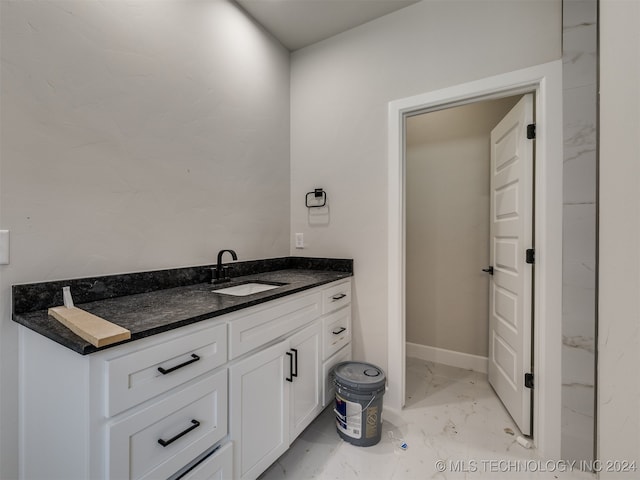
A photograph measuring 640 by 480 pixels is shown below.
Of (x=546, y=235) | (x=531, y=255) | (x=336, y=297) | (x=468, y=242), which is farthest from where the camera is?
(x=468, y=242)

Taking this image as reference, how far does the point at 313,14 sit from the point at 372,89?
0.66 meters

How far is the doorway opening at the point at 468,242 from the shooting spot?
1.89 meters

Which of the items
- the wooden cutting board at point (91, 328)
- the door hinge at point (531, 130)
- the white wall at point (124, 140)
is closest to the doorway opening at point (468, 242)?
the door hinge at point (531, 130)

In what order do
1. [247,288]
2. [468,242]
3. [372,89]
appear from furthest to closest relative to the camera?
1. [468,242]
2. [372,89]
3. [247,288]

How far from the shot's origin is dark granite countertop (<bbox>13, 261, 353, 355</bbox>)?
844 mm

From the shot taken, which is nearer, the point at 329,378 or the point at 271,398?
the point at 271,398

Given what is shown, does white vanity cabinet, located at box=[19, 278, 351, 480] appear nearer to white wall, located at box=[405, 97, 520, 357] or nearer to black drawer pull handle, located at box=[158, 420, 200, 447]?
black drawer pull handle, located at box=[158, 420, 200, 447]

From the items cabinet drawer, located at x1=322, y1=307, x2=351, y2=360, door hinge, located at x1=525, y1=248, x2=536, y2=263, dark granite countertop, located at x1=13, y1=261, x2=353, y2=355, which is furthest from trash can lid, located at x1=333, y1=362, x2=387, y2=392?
door hinge, located at x1=525, y1=248, x2=536, y2=263

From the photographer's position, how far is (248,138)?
2033 mm

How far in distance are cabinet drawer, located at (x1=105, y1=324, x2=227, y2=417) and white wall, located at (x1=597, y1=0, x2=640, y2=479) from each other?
1.27 meters

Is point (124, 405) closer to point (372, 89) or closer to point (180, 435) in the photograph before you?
point (180, 435)

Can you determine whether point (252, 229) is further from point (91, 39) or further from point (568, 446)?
point (568, 446)

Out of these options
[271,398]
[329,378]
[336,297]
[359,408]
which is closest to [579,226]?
[336,297]

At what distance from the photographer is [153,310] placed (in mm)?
1083
